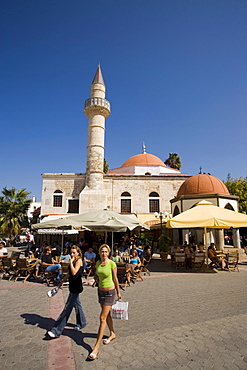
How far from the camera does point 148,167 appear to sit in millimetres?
31562

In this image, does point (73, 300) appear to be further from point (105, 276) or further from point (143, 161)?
point (143, 161)

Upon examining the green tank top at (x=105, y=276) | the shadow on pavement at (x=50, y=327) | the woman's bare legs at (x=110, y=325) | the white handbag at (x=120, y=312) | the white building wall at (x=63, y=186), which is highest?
the white building wall at (x=63, y=186)

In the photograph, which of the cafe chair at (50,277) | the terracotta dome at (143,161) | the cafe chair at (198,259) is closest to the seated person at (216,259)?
the cafe chair at (198,259)

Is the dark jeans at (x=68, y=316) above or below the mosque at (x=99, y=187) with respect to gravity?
below

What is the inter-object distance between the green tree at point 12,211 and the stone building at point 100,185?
7.73ft

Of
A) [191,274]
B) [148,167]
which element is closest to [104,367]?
[191,274]

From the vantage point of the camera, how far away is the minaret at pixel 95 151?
24417 mm

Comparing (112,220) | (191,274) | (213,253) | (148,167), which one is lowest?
(191,274)

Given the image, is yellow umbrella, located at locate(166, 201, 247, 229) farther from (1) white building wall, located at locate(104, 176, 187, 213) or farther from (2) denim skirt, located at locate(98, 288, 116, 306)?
(1) white building wall, located at locate(104, 176, 187, 213)

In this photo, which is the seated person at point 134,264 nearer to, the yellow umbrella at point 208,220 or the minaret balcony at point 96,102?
the yellow umbrella at point 208,220

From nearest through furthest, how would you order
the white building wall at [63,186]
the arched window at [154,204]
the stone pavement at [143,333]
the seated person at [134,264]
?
the stone pavement at [143,333] < the seated person at [134,264] < the white building wall at [63,186] < the arched window at [154,204]

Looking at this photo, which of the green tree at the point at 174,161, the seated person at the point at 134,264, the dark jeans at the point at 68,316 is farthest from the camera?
the green tree at the point at 174,161

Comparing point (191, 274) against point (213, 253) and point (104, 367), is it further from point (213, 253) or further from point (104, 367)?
point (104, 367)

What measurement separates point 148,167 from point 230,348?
28.5 meters
